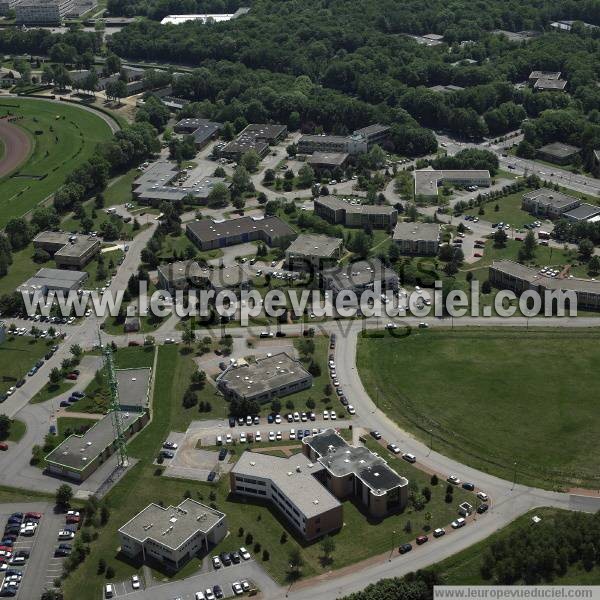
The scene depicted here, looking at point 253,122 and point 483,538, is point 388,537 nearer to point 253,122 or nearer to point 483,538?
point 483,538

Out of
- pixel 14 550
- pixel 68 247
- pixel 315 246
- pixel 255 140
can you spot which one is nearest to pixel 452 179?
pixel 315 246

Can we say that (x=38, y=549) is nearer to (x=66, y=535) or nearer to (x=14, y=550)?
(x=14, y=550)

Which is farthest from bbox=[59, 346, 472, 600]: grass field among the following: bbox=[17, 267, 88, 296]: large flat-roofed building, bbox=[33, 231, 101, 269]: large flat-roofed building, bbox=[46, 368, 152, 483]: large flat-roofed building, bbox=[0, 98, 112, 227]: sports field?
bbox=[0, 98, 112, 227]: sports field

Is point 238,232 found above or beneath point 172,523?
above

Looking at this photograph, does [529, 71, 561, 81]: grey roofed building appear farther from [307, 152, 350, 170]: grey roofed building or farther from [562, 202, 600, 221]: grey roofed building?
[562, 202, 600, 221]: grey roofed building

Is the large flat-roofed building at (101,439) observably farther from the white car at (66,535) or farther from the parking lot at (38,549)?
the white car at (66,535)

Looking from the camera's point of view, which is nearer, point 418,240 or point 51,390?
point 51,390
